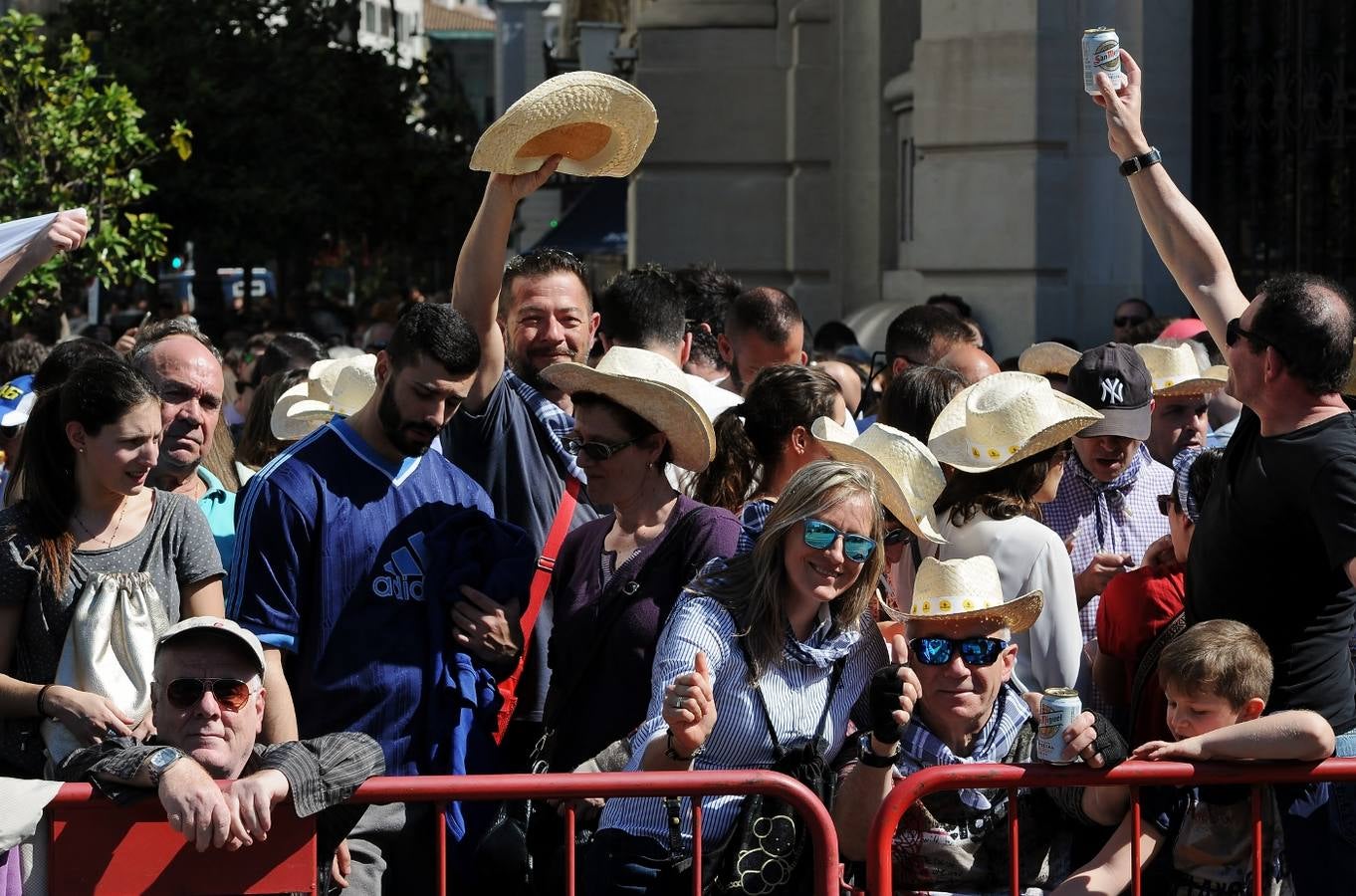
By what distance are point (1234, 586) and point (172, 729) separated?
2533mm

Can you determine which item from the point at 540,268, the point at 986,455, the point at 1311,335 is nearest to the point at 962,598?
the point at 986,455

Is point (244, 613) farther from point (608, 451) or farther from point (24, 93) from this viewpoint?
point (24, 93)

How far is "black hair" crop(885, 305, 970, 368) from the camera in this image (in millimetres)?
8586

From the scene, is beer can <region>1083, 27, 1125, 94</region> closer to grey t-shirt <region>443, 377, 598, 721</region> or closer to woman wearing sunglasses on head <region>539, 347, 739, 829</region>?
woman wearing sunglasses on head <region>539, 347, 739, 829</region>

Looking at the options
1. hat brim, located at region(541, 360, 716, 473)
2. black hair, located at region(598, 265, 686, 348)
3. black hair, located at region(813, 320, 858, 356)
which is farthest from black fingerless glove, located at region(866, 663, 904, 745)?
black hair, located at region(813, 320, 858, 356)

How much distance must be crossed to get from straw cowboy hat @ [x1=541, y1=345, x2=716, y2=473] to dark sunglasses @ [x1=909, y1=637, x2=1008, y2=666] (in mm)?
938

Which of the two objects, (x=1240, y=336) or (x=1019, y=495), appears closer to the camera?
(x=1240, y=336)

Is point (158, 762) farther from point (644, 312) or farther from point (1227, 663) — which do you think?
point (644, 312)

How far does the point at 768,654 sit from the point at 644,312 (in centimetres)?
283

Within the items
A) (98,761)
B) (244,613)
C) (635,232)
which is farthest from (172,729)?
(635,232)

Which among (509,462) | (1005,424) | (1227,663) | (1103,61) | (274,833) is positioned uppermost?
(1103,61)

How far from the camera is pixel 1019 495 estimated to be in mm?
5711

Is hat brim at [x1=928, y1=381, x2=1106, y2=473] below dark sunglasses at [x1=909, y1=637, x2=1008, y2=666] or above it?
above

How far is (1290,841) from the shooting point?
470 centimetres
